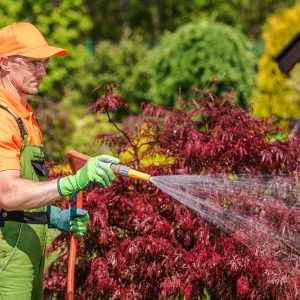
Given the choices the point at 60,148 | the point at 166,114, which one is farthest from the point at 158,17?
the point at 166,114

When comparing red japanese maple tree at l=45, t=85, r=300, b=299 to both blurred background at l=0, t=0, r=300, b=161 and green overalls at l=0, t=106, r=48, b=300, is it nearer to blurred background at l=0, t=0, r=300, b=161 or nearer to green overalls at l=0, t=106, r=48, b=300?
green overalls at l=0, t=106, r=48, b=300

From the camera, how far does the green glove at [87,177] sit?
2.78 metres

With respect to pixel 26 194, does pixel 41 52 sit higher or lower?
higher

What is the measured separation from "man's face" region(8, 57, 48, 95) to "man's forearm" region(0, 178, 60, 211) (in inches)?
19.8

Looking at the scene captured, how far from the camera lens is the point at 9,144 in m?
2.80

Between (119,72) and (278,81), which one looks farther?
(119,72)

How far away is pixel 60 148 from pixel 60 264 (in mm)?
5635

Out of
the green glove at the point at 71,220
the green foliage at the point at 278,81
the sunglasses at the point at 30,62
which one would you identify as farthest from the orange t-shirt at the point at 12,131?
the green foliage at the point at 278,81

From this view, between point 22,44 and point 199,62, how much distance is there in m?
8.57

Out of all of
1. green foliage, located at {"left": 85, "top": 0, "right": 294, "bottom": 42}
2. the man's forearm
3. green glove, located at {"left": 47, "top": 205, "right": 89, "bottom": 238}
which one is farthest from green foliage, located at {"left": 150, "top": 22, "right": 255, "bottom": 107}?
green foliage, located at {"left": 85, "top": 0, "right": 294, "bottom": 42}

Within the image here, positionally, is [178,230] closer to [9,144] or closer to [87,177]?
[87,177]

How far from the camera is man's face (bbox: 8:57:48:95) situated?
302cm

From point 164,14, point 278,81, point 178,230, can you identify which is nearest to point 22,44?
point 178,230

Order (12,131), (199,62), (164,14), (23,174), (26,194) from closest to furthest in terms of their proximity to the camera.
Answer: (26,194) < (12,131) < (23,174) < (199,62) < (164,14)
